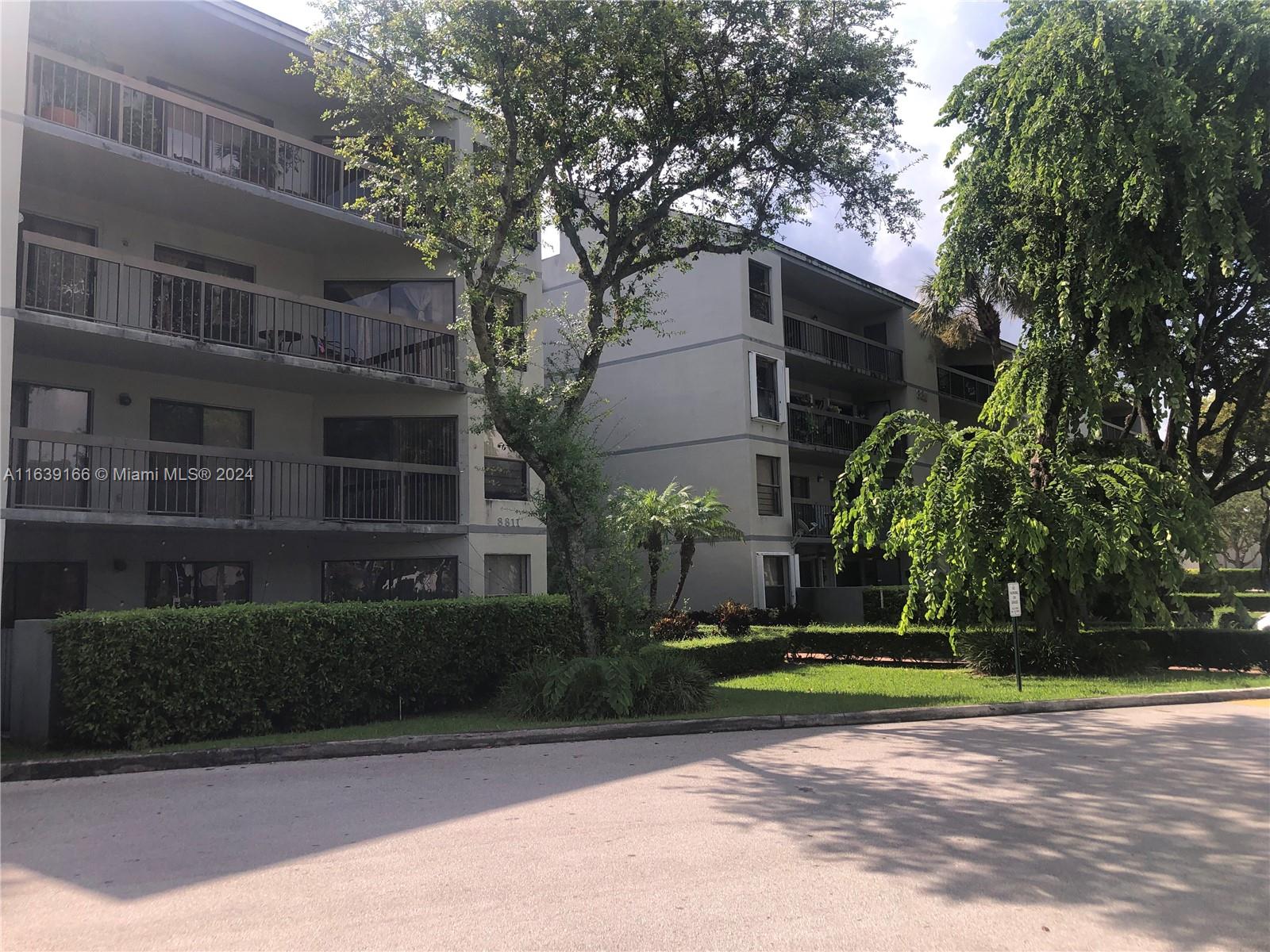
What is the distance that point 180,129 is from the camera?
15.4 metres

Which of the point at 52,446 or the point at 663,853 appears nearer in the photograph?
the point at 663,853

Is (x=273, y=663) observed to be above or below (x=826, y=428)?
below

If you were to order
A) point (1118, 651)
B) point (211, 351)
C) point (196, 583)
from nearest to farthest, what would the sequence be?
1. point (211, 351)
2. point (196, 583)
3. point (1118, 651)

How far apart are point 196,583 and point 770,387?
17203 millimetres

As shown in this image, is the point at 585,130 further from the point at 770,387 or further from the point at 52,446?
the point at 770,387

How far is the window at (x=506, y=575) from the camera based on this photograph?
62.2 ft

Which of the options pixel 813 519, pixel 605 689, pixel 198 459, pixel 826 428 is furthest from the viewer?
pixel 826 428

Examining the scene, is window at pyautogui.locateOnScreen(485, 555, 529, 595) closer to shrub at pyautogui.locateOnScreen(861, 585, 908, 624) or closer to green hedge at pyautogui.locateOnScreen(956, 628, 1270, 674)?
green hedge at pyautogui.locateOnScreen(956, 628, 1270, 674)

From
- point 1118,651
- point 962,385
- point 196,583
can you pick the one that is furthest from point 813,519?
point 196,583

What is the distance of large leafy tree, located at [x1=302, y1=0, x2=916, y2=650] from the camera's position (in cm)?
1289

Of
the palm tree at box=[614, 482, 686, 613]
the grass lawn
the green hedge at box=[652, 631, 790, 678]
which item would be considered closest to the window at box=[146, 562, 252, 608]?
the grass lawn

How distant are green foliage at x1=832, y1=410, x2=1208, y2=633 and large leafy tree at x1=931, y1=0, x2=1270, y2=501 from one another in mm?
1005

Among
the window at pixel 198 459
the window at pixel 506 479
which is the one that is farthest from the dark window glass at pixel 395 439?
the window at pixel 198 459

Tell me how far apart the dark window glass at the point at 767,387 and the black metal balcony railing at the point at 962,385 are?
10.4 meters
